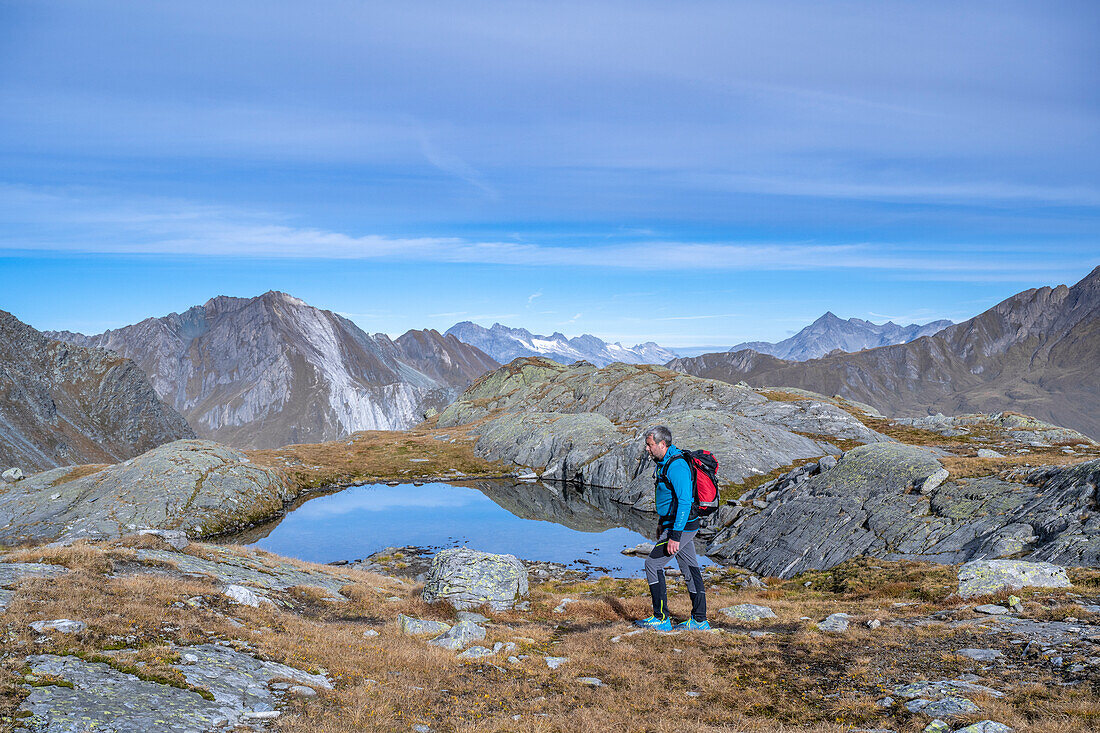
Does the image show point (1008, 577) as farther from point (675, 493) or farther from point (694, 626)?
point (675, 493)

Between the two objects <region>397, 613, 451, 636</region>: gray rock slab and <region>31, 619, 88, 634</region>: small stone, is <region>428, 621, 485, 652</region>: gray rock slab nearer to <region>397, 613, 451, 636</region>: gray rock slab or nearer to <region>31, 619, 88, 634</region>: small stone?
<region>397, 613, 451, 636</region>: gray rock slab

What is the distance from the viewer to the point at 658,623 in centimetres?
1908

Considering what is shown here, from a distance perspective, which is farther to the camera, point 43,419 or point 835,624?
point 43,419

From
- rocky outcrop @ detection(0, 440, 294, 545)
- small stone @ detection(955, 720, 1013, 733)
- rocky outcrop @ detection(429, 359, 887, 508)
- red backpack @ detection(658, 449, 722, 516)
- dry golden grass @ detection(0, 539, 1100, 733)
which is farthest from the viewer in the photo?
rocky outcrop @ detection(429, 359, 887, 508)

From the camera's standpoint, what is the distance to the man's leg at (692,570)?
17516 millimetres

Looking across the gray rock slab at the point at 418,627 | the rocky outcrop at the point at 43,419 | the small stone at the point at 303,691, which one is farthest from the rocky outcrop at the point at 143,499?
the rocky outcrop at the point at 43,419

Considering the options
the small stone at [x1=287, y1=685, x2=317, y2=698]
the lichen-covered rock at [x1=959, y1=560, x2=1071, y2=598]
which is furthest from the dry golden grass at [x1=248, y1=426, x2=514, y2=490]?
the small stone at [x1=287, y1=685, x2=317, y2=698]

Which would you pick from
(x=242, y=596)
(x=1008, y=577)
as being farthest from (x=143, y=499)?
(x=1008, y=577)

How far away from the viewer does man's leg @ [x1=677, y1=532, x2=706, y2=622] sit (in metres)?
A: 17.5

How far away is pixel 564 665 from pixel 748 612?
28.9 ft

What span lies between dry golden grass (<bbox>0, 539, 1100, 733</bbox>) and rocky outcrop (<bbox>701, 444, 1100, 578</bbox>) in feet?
22.3

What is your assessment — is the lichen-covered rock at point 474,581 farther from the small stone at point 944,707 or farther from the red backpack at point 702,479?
the small stone at point 944,707

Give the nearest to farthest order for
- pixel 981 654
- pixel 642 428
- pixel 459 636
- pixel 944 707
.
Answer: pixel 944 707 < pixel 981 654 < pixel 459 636 < pixel 642 428

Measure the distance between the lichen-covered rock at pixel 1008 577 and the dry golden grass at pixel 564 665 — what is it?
0.77m
